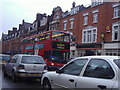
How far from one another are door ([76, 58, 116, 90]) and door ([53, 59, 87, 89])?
0.74 ft

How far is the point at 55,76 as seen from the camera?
5.93 m

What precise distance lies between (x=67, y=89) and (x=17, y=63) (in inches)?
206

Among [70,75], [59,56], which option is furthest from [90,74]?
[59,56]


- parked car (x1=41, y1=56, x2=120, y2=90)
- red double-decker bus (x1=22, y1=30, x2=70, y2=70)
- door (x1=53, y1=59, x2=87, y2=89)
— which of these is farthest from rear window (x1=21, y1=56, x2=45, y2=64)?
red double-decker bus (x1=22, y1=30, x2=70, y2=70)

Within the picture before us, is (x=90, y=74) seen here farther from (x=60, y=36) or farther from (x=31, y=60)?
(x=60, y=36)

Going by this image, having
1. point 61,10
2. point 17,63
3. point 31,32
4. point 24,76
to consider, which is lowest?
point 24,76

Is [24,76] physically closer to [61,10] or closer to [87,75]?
[87,75]

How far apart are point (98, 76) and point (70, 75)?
1.07 metres

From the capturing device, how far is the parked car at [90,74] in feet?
13.3

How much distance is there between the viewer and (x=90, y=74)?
184 inches

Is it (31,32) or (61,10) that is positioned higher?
(61,10)

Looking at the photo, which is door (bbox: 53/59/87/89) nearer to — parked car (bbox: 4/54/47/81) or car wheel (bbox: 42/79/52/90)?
car wheel (bbox: 42/79/52/90)

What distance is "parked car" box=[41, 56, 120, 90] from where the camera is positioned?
4.05 m

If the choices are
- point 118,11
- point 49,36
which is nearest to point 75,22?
point 118,11
